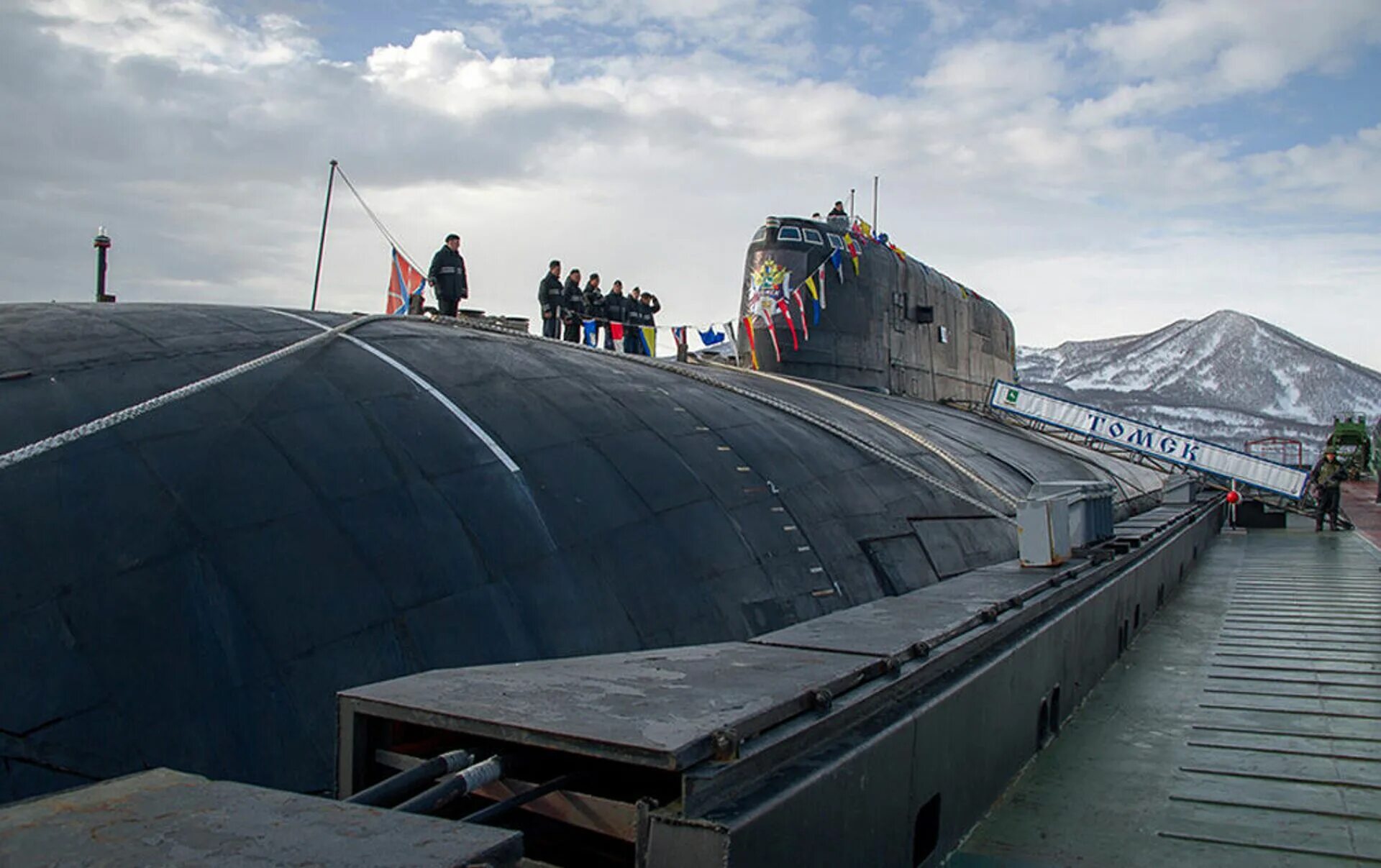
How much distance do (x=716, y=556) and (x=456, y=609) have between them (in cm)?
217

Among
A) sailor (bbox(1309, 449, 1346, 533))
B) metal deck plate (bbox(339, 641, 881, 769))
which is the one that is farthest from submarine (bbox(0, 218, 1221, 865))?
sailor (bbox(1309, 449, 1346, 533))

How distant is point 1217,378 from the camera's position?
14200 centimetres

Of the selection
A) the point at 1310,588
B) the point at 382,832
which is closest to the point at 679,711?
the point at 382,832

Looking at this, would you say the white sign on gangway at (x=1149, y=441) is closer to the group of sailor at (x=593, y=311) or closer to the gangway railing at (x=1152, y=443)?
the gangway railing at (x=1152, y=443)

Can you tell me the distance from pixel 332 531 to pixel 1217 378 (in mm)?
152990

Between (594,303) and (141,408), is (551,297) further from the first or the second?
(141,408)

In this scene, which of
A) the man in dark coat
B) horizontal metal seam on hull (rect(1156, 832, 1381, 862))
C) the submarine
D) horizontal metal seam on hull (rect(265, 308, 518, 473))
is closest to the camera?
the submarine

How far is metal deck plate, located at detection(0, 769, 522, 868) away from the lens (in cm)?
202

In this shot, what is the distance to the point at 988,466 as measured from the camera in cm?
1361

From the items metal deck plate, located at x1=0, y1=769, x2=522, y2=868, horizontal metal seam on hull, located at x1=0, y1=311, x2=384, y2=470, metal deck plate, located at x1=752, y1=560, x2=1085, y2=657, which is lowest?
metal deck plate, located at x1=752, y1=560, x2=1085, y2=657

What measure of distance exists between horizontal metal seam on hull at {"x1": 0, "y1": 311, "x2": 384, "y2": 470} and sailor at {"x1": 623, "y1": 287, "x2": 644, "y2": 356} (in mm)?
8790

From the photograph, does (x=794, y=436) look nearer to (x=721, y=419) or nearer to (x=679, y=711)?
(x=721, y=419)

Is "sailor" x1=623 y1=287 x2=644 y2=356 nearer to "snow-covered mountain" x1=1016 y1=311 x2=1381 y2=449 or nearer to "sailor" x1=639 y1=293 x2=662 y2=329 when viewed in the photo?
"sailor" x1=639 y1=293 x2=662 y2=329

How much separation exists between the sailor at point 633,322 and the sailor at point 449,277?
379 cm
